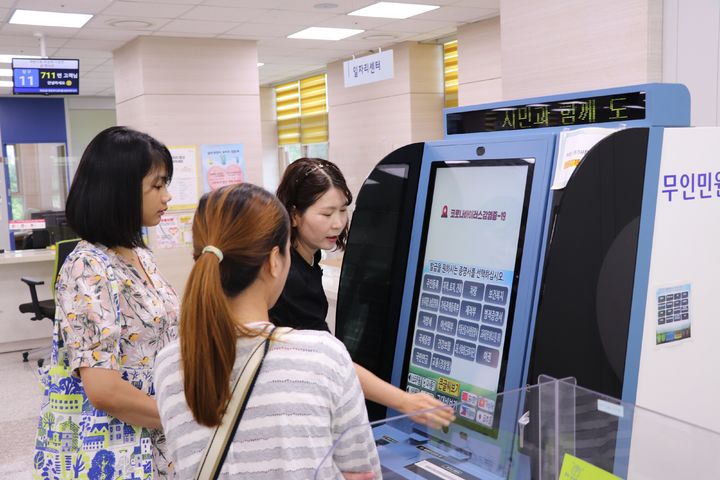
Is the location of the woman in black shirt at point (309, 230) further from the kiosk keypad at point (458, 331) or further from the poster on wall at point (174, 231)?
the poster on wall at point (174, 231)

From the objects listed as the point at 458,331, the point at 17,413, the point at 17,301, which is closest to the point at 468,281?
the point at 458,331

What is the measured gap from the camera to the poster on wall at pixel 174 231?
7121mm

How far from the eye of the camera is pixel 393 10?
6531 millimetres

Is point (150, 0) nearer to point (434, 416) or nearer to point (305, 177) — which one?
point (305, 177)

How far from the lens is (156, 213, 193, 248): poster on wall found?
7.12 m

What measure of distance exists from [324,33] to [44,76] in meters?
2.92

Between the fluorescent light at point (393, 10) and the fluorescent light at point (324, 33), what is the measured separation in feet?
2.56

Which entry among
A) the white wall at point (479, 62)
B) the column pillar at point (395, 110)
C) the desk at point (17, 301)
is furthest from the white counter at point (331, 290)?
the column pillar at point (395, 110)

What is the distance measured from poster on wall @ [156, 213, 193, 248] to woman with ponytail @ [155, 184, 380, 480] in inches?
237

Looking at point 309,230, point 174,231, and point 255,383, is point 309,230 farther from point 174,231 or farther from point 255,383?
point 174,231

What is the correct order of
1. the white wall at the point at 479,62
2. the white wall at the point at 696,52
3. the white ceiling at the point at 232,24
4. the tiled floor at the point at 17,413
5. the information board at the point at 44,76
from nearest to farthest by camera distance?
the white wall at the point at 696,52 < the tiled floor at the point at 17,413 < the white ceiling at the point at 232,24 < the information board at the point at 44,76 < the white wall at the point at 479,62

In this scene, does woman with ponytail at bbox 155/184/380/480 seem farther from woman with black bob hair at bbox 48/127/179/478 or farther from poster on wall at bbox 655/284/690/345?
poster on wall at bbox 655/284/690/345

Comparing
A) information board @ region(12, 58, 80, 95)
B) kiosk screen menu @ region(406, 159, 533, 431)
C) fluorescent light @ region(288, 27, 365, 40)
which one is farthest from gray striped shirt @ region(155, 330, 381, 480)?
information board @ region(12, 58, 80, 95)

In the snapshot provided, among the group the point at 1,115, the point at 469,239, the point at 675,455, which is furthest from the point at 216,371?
the point at 1,115
